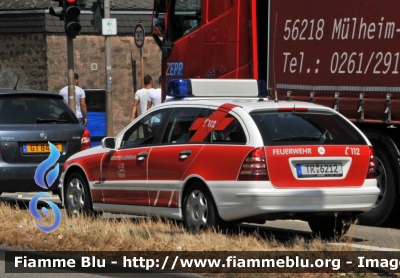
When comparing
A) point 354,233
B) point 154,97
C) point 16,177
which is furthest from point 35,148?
point 154,97

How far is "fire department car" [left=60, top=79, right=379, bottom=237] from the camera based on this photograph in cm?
962

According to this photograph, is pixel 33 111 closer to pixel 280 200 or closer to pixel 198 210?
pixel 198 210

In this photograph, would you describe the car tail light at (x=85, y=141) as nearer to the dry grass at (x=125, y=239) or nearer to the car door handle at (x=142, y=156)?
the car door handle at (x=142, y=156)

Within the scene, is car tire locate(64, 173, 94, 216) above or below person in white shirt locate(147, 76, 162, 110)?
below

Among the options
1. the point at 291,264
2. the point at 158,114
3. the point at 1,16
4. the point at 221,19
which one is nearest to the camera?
the point at 291,264

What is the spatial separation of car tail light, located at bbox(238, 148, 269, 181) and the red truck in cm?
239

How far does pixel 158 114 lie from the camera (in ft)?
36.9

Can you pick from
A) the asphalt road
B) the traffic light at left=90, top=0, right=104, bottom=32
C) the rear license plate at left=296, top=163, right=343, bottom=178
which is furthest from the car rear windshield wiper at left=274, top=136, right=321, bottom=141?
the traffic light at left=90, top=0, right=104, bottom=32

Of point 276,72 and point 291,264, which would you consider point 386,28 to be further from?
point 291,264

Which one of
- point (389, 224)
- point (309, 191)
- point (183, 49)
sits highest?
point (183, 49)

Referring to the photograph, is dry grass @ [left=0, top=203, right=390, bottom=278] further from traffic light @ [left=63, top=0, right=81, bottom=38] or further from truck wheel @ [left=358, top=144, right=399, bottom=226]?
traffic light @ [left=63, top=0, right=81, bottom=38]

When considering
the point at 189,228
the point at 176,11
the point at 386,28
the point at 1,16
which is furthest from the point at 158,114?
the point at 1,16

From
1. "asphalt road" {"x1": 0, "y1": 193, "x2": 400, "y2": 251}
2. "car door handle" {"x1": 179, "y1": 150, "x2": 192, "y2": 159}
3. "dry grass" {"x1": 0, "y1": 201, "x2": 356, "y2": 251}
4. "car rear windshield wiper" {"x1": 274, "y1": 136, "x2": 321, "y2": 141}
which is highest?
"car rear windshield wiper" {"x1": 274, "y1": 136, "x2": 321, "y2": 141}

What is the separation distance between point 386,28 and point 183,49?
449 cm
